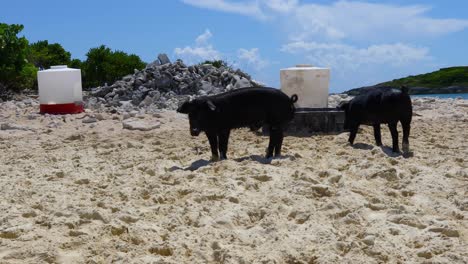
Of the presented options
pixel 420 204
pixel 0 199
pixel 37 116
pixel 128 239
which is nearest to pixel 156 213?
pixel 128 239

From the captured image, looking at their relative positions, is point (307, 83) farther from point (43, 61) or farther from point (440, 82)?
point (440, 82)

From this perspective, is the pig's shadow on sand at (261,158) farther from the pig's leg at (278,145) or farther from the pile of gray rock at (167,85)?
the pile of gray rock at (167,85)

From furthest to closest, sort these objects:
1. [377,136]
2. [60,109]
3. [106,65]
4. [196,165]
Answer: [106,65] → [60,109] → [377,136] → [196,165]

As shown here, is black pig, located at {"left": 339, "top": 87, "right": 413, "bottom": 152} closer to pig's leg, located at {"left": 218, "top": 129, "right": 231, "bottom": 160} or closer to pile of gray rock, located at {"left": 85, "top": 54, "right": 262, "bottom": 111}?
pig's leg, located at {"left": 218, "top": 129, "right": 231, "bottom": 160}

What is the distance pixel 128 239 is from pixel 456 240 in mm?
2217

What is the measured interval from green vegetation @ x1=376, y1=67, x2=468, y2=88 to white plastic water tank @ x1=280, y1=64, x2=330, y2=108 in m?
35.4

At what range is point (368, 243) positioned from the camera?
3.90 meters

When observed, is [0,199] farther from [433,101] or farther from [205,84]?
[433,101]

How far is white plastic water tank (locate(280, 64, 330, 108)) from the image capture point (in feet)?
31.4

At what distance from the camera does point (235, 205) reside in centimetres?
468

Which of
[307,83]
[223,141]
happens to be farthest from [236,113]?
[307,83]

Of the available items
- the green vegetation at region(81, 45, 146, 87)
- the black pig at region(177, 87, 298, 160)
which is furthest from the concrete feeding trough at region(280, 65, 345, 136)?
the green vegetation at region(81, 45, 146, 87)

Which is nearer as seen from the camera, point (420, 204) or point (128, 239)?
point (128, 239)

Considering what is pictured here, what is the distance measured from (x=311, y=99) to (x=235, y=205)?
5.28 metres
